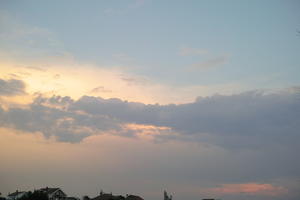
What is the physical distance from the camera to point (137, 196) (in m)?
97.6

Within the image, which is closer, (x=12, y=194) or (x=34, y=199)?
(x=34, y=199)

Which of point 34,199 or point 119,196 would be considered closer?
point 34,199

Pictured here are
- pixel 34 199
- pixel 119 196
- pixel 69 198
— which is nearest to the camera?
pixel 34 199

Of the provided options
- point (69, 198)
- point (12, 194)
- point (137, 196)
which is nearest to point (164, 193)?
point (137, 196)

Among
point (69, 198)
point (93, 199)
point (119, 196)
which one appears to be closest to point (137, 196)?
point (119, 196)

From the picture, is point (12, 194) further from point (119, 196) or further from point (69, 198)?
point (119, 196)

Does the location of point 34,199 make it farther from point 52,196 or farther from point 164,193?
point 164,193

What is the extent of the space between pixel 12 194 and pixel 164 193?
54.2 metres

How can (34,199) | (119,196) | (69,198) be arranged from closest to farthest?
(34,199) < (119,196) < (69,198)

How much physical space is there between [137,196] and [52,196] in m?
27.3

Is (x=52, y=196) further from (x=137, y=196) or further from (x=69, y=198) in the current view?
(x=137, y=196)

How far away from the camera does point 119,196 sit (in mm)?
97500

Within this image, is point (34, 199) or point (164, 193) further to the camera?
point (164, 193)

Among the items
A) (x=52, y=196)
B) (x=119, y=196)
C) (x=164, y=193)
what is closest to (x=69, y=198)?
(x=52, y=196)
